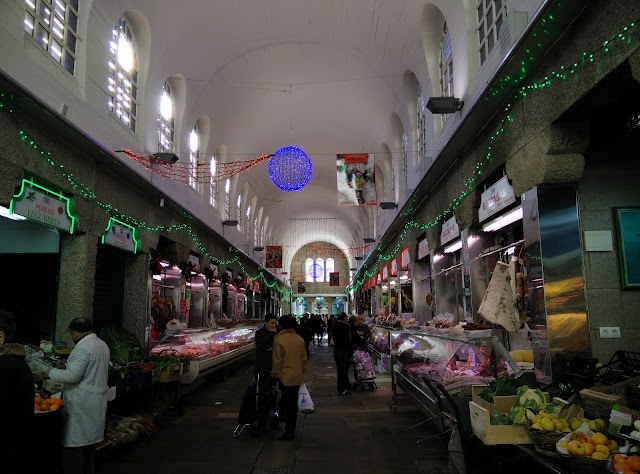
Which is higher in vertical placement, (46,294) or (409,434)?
(46,294)

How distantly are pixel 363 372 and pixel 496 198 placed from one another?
179 inches

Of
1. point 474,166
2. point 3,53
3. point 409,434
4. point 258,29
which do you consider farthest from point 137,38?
point 409,434

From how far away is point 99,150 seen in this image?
7.25 m

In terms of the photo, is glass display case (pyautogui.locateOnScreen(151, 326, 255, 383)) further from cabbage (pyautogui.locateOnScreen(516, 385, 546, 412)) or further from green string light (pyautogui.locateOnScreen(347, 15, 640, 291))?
cabbage (pyautogui.locateOnScreen(516, 385, 546, 412))

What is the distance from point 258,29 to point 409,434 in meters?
9.39

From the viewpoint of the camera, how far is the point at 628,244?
5.53m

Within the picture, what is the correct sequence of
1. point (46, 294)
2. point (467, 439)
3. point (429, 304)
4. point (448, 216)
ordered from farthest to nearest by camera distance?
point (429, 304)
point (448, 216)
point (46, 294)
point (467, 439)

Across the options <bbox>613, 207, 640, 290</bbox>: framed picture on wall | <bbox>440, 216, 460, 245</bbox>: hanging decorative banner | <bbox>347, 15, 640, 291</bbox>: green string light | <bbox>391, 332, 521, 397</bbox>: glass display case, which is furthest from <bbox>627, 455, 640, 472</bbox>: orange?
<bbox>440, 216, 460, 245</bbox>: hanging decorative banner

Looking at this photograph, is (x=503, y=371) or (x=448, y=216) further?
(x=448, y=216)

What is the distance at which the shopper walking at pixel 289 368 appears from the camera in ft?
20.0

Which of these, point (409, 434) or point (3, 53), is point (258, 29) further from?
point (409, 434)

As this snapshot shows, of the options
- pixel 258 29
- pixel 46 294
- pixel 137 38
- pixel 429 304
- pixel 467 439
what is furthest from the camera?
pixel 429 304

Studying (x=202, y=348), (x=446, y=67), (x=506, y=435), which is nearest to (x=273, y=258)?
(x=202, y=348)

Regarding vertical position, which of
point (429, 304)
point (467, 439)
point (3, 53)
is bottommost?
point (467, 439)
